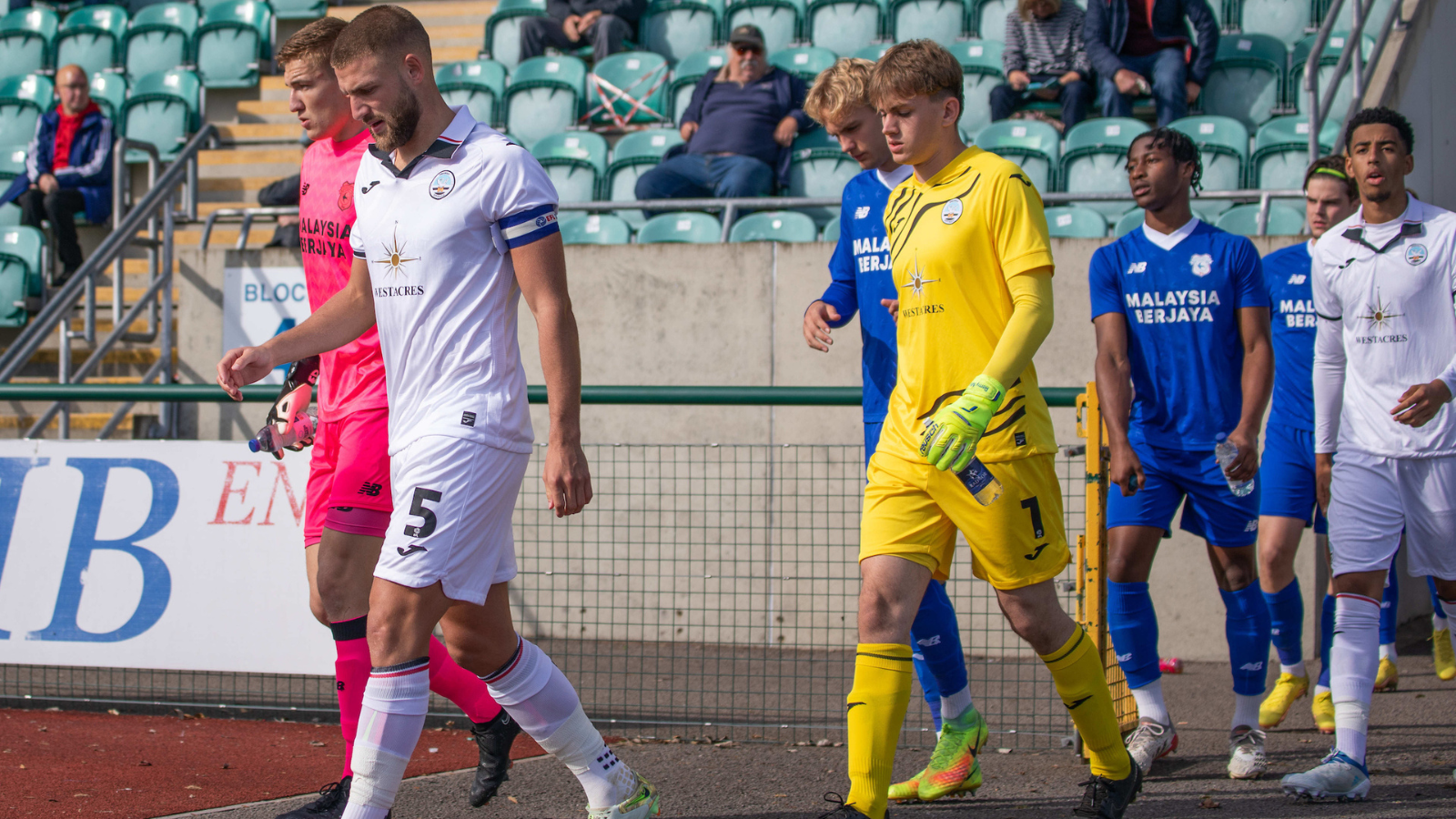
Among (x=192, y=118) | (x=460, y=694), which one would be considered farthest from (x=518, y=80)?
(x=460, y=694)

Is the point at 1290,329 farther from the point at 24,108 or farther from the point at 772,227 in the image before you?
the point at 24,108

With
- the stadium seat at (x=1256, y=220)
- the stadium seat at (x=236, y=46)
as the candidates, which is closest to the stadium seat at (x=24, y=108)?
the stadium seat at (x=236, y=46)

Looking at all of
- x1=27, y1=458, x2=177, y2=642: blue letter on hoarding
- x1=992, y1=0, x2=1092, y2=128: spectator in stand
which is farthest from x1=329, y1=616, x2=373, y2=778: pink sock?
x1=992, y1=0, x2=1092, y2=128: spectator in stand

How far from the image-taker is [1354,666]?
4.15 meters

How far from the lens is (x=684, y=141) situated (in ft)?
32.6

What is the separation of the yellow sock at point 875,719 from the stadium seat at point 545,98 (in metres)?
8.83

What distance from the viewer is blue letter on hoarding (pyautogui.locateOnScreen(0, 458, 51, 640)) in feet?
19.6

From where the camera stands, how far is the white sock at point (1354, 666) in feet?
13.4

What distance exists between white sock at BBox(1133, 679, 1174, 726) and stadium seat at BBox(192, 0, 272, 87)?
37.0ft

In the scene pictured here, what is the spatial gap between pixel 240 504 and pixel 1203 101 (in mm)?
7870

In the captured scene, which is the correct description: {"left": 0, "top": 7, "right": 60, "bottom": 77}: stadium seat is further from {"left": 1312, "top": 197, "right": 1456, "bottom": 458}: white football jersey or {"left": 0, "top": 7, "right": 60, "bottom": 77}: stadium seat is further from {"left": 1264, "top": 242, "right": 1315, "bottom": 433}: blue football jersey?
{"left": 1312, "top": 197, "right": 1456, "bottom": 458}: white football jersey

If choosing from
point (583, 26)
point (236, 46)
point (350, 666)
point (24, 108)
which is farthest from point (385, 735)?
point (24, 108)

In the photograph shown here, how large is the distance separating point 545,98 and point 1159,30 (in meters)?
5.32

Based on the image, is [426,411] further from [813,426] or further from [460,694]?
[813,426]
